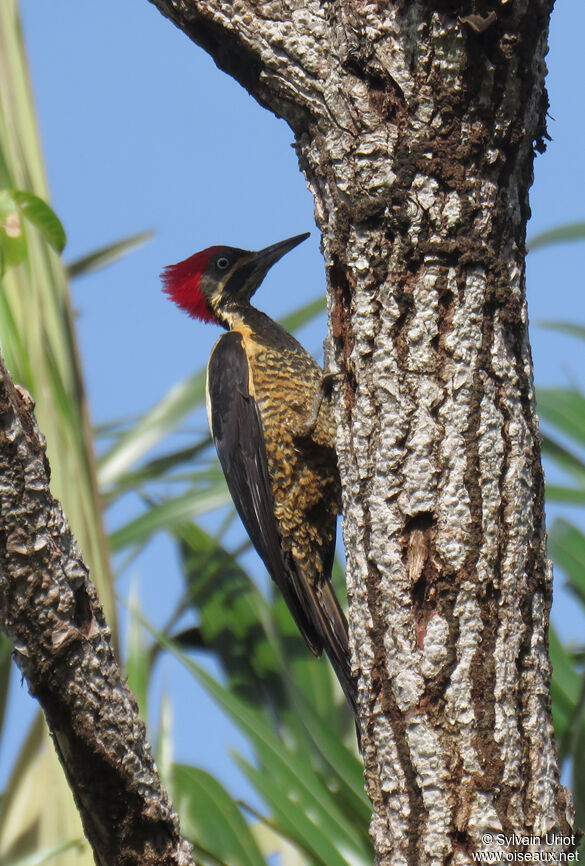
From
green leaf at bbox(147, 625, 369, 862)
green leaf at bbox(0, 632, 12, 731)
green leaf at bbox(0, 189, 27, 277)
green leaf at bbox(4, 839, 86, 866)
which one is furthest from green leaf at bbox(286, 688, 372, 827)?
green leaf at bbox(0, 189, 27, 277)

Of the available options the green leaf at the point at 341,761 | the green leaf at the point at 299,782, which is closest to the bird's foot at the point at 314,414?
the green leaf at the point at 341,761

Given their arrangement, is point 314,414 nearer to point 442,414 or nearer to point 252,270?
point 252,270

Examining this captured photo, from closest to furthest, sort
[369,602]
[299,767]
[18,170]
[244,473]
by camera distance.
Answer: [369,602] < [299,767] < [18,170] < [244,473]

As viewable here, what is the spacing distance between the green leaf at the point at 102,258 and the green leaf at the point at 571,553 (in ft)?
6.31

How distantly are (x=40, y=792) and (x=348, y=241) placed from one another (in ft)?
5.81

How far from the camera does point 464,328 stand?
6.33 ft

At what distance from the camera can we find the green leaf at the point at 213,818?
2.50 meters

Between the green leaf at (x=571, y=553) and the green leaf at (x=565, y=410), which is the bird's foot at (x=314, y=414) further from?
the green leaf at (x=571, y=553)

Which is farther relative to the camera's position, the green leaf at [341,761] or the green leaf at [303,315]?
the green leaf at [303,315]

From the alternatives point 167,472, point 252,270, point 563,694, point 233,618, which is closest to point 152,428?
point 167,472

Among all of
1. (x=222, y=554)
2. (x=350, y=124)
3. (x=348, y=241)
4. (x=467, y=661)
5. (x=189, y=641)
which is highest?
(x=350, y=124)

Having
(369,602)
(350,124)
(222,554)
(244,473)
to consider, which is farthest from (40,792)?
(350,124)

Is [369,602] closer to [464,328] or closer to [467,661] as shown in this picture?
[467,661]

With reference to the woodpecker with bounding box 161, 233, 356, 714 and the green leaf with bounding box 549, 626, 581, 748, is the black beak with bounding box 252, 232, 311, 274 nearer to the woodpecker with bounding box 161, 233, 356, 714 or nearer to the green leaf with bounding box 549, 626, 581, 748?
the woodpecker with bounding box 161, 233, 356, 714
